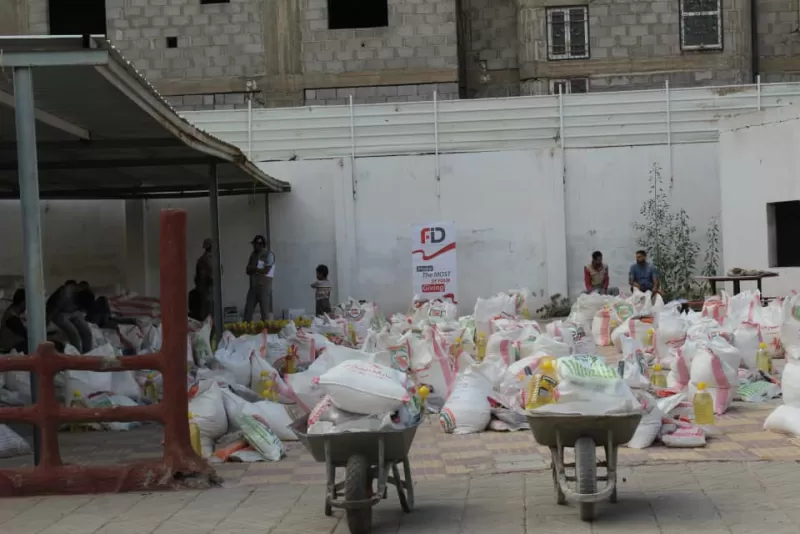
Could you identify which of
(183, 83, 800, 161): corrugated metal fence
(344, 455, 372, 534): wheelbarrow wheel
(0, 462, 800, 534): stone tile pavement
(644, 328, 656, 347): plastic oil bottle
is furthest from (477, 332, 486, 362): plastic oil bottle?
(183, 83, 800, 161): corrugated metal fence

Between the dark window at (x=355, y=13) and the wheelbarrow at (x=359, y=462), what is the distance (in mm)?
24109

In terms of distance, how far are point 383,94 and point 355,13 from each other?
303 cm

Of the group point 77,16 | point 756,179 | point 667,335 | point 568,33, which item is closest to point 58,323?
point 667,335

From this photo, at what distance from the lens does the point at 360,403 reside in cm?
598

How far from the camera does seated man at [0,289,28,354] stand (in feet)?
39.0

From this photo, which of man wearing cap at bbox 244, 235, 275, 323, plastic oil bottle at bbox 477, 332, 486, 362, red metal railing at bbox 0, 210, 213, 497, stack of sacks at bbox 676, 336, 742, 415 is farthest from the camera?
man wearing cap at bbox 244, 235, 275, 323

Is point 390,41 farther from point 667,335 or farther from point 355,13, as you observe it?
point 667,335

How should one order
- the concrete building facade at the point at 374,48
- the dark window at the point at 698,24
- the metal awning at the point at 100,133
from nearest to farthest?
the metal awning at the point at 100,133
the concrete building facade at the point at 374,48
the dark window at the point at 698,24

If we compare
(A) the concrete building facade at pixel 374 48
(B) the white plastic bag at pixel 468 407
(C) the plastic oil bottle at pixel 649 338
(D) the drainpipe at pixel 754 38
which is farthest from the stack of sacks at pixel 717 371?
(D) the drainpipe at pixel 754 38

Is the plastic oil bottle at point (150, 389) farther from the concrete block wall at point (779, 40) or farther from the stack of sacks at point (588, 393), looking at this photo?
the concrete block wall at point (779, 40)

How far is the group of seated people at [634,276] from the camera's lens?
56.5 ft

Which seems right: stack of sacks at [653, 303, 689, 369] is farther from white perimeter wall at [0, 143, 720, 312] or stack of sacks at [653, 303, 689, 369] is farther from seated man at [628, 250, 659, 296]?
white perimeter wall at [0, 143, 720, 312]

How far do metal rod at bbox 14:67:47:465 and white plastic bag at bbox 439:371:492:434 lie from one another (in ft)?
10.5

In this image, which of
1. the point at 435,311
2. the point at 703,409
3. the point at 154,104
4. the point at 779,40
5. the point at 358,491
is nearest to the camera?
the point at 358,491
